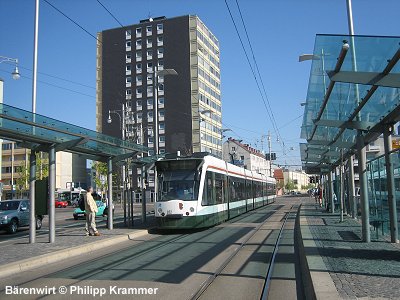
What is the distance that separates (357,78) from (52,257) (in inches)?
335

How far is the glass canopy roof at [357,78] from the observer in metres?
8.71

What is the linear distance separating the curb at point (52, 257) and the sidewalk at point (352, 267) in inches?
247

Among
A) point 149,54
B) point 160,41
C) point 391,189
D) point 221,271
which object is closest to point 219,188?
point 391,189

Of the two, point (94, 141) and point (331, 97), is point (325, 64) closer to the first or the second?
point (331, 97)

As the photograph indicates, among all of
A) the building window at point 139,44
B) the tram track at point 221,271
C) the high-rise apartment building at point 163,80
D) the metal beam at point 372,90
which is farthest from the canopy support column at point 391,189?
the building window at point 139,44

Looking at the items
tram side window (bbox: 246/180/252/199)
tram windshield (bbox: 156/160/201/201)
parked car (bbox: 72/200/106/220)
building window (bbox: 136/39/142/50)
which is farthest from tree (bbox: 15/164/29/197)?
tram windshield (bbox: 156/160/201/201)

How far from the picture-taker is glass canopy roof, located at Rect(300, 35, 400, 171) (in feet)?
28.6

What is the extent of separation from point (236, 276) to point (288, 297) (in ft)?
5.94

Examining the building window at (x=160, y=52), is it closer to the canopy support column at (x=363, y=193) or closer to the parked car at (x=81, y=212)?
the parked car at (x=81, y=212)

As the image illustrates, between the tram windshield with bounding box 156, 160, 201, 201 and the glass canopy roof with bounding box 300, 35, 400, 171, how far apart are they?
551 centimetres

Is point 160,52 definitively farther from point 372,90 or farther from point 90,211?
point 372,90

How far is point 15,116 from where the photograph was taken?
37.4 feet

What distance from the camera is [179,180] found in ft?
57.6

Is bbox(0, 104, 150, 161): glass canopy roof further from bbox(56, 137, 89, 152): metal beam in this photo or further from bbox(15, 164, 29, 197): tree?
bbox(15, 164, 29, 197): tree
